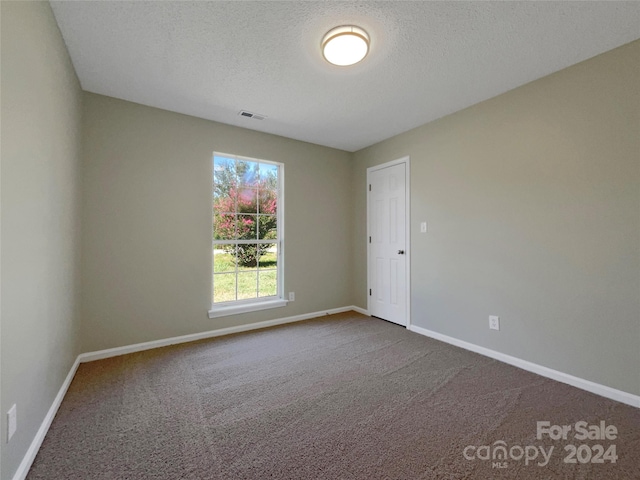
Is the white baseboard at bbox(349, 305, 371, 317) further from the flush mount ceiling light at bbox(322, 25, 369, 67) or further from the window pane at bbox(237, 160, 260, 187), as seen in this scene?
the flush mount ceiling light at bbox(322, 25, 369, 67)

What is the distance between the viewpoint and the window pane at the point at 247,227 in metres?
3.54

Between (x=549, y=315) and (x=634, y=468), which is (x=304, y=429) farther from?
(x=549, y=315)

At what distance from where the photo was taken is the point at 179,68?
2.25 metres

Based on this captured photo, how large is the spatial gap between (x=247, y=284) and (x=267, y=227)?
0.81 m

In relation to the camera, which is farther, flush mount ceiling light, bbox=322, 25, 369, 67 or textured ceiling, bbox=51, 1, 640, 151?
flush mount ceiling light, bbox=322, 25, 369, 67

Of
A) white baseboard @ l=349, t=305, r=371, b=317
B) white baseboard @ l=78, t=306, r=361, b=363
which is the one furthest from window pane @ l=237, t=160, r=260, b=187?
white baseboard @ l=349, t=305, r=371, b=317

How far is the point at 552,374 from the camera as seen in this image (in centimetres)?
228

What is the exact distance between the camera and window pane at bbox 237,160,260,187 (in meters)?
3.56

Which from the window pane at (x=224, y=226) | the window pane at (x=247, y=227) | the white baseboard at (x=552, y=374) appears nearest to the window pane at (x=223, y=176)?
the window pane at (x=224, y=226)

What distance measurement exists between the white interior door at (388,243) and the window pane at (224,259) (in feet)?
6.54

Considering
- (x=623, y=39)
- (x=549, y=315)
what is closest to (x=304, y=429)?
(x=549, y=315)

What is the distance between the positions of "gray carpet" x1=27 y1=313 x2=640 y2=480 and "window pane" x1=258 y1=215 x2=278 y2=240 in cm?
152

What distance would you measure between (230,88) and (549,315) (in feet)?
11.4

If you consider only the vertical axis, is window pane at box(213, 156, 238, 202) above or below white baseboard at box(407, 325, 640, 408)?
above
